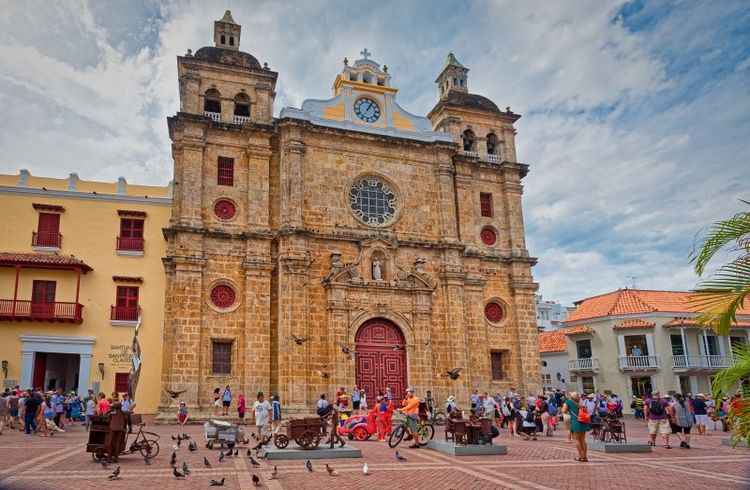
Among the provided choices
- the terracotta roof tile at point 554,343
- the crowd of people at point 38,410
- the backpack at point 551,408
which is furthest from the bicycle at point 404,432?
the terracotta roof tile at point 554,343

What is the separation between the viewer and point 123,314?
2570 centimetres

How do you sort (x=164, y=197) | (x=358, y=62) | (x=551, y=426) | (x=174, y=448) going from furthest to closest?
(x=358, y=62)
(x=164, y=197)
(x=551, y=426)
(x=174, y=448)

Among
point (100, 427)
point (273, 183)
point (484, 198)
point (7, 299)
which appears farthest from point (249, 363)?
point (484, 198)

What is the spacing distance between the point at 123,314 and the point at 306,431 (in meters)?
14.8

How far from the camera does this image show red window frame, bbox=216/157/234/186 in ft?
88.6

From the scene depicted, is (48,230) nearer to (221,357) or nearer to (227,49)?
(221,357)

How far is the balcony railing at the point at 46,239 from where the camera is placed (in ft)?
84.7

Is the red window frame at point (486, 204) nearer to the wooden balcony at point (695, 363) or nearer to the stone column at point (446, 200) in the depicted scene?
the stone column at point (446, 200)

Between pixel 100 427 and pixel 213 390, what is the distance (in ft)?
37.9

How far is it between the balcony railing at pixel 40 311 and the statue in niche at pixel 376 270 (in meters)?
12.4

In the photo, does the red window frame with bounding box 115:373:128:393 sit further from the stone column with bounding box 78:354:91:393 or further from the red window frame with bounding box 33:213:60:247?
the red window frame with bounding box 33:213:60:247

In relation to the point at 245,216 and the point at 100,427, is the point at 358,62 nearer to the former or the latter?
the point at 245,216

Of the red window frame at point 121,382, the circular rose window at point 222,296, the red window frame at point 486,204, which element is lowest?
the red window frame at point 121,382

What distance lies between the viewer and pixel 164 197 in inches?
1095
